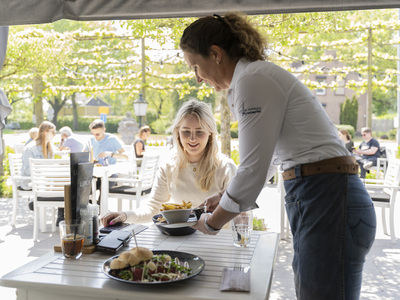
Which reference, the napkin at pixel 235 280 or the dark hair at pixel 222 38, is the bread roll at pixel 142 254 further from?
the dark hair at pixel 222 38

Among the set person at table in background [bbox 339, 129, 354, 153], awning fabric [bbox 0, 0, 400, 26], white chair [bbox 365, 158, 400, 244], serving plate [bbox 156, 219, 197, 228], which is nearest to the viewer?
serving plate [bbox 156, 219, 197, 228]

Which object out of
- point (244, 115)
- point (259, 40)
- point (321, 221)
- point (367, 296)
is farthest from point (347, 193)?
point (367, 296)

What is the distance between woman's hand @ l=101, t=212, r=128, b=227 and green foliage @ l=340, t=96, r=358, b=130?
31.3 m

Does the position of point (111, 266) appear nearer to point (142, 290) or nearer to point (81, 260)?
point (142, 290)

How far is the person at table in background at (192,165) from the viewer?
2.86 m

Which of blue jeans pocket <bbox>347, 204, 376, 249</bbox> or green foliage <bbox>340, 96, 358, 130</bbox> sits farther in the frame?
green foliage <bbox>340, 96, 358, 130</bbox>

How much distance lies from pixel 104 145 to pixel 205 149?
470 centimetres

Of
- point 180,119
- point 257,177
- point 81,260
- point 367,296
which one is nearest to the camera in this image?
point 257,177

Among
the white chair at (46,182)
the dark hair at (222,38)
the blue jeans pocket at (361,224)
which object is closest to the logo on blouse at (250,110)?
the dark hair at (222,38)

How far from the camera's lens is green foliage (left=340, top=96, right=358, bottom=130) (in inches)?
1247

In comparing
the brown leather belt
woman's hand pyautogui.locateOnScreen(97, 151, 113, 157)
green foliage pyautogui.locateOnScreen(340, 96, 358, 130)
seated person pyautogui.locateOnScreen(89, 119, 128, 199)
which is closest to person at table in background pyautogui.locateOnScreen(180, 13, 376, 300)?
the brown leather belt

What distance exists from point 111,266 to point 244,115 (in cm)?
70

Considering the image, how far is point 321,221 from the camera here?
1633 millimetres

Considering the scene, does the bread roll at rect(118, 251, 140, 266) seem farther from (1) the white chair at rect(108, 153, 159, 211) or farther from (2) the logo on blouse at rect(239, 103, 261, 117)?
(1) the white chair at rect(108, 153, 159, 211)
